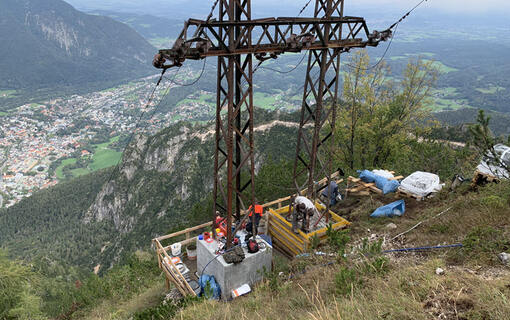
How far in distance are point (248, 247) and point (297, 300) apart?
13.2 ft

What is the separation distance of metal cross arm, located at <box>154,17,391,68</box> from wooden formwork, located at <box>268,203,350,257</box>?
621 centimetres

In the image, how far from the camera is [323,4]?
33.5ft

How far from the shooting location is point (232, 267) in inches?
372

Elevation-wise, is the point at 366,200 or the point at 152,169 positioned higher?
the point at 366,200

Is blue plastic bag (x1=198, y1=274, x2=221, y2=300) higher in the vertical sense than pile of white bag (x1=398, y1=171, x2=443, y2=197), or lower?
lower

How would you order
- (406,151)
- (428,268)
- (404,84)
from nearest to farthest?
1. (428,268)
2. (406,151)
3. (404,84)

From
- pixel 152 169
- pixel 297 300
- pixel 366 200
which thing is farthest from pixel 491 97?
pixel 297 300

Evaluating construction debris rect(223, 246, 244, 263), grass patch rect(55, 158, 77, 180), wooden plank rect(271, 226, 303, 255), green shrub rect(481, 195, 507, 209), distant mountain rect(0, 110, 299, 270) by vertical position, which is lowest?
grass patch rect(55, 158, 77, 180)

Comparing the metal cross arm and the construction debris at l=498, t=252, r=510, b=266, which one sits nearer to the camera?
the construction debris at l=498, t=252, r=510, b=266

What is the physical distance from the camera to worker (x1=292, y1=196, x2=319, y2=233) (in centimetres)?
1043

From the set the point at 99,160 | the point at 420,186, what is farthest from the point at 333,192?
the point at 99,160

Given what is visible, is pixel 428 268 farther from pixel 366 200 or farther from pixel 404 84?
pixel 404 84

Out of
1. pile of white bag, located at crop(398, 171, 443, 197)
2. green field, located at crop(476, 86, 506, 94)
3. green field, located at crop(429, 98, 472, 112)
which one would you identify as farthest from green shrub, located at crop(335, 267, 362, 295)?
green field, located at crop(476, 86, 506, 94)

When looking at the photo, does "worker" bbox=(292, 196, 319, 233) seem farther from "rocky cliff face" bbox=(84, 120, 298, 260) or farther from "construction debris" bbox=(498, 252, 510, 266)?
"rocky cliff face" bbox=(84, 120, 298, 260)
